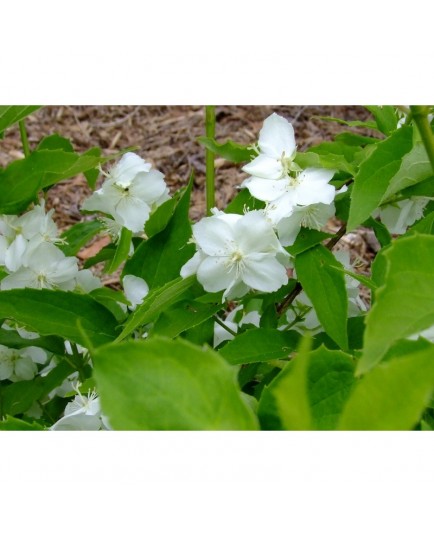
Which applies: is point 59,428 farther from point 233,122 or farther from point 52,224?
point 233,122

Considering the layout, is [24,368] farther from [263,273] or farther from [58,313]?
[263,273]

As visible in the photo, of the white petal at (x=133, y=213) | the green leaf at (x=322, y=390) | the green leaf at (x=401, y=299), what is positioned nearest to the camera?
the green leaf at (x=401, y=299)

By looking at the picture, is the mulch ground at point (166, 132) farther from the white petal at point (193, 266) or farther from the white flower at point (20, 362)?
the white petal at point (193, 266)

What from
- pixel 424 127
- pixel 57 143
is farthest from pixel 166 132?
pixel 424 127

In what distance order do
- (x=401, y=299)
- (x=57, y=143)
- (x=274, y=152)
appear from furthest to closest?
(x=57, y=143) < (x=274, y=152) < (x=401, y=299)

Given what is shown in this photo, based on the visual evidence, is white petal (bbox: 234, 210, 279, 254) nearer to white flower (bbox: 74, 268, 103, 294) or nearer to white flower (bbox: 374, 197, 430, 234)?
white flower (bbox: 374, 197, 430, 234)

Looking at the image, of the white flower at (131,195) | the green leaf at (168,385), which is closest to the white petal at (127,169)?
the white flower at (131,195)

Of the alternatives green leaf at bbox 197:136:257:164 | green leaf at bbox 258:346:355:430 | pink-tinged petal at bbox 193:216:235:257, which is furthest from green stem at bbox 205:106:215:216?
green leaf at bbox 258:346:355:430
